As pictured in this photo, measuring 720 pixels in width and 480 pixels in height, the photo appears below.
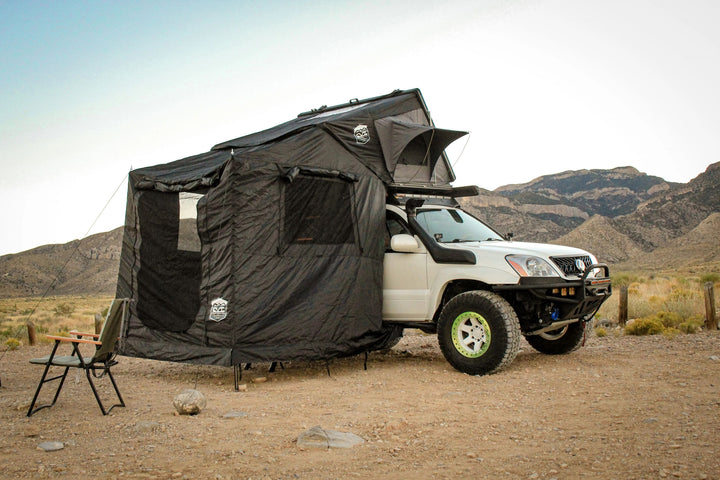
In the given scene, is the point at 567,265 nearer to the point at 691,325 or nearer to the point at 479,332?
the point at 479,332

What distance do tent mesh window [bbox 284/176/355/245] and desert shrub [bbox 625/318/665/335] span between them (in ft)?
19.7

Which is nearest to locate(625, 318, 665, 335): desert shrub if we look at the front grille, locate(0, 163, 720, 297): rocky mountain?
the front grille

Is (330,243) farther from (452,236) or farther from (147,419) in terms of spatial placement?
(147,419)

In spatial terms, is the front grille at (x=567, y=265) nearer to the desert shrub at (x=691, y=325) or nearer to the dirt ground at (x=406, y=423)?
the dirt ground at (x=406, y=423)

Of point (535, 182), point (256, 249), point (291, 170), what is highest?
point (535, 182)

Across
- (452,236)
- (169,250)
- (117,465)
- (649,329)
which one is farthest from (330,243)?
(649,329)

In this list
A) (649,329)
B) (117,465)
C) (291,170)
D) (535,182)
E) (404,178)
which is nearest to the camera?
(117,465)

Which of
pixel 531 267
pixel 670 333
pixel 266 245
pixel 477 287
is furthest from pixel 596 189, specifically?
pixel 266 245

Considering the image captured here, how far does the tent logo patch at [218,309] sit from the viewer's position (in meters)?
7.26

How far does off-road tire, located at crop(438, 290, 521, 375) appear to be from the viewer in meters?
7.02

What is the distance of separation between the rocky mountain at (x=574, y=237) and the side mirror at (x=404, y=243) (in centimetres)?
3878

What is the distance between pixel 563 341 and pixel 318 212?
3973 mm

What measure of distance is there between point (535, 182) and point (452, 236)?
91860 millimetres

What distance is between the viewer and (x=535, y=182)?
3770 inches
